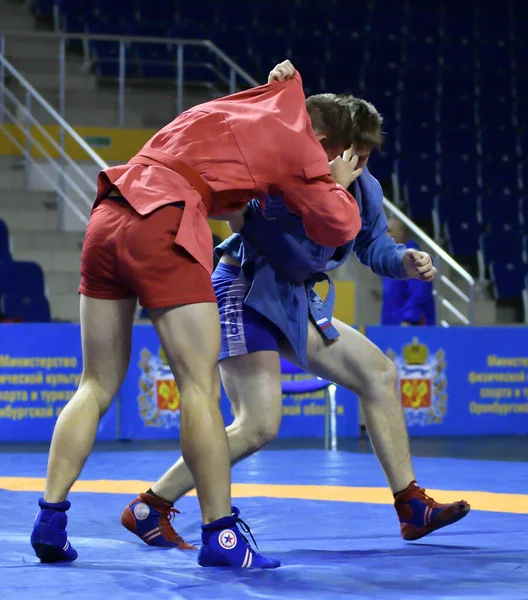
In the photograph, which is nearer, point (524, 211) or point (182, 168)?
point (182, 168)

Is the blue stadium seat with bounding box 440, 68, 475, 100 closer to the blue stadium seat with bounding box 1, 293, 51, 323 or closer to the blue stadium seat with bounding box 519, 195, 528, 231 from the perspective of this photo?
the blue stadium seat with bounding box 519, 195, 528, 231

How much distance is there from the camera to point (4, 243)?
9430 mm

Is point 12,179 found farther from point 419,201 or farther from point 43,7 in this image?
point 419,201

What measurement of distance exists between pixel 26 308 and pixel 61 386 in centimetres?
114

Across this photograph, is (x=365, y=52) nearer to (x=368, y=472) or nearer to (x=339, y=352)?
(x=368, y=472)

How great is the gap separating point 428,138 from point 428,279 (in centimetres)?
894

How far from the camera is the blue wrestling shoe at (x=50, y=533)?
9.77ft

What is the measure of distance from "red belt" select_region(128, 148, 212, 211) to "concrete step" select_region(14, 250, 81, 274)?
23.5 feet

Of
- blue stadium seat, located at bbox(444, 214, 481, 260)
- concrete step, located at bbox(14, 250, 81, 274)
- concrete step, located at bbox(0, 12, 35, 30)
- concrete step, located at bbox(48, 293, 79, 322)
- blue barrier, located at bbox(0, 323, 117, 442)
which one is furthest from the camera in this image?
concrete step, located at bbox(0, 12, 35, 30)

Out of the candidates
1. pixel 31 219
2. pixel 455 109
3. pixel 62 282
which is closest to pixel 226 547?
pixel 62 282

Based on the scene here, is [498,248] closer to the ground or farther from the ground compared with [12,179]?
closer to the ground

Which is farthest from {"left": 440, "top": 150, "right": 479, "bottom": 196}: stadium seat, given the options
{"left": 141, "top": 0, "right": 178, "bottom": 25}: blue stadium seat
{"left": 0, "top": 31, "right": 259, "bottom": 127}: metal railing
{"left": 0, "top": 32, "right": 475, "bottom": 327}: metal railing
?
{"left": 141, "top": 0, "right": 178, "bottom": 25}: blue stadium seat

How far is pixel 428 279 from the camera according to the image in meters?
3.52

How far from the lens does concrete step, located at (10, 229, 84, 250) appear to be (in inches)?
399
